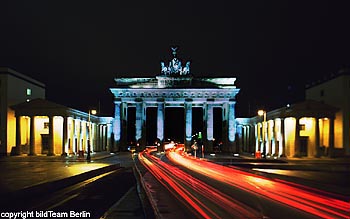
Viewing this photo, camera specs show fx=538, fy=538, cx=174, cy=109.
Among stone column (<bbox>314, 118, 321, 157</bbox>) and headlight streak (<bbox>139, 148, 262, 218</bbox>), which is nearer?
headlight streak (<bbox>139, 148, 262, 218</bbox>)

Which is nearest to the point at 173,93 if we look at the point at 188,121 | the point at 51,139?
the point at 188,121

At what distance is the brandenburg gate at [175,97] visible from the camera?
12088 cm

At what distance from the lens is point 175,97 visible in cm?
12225

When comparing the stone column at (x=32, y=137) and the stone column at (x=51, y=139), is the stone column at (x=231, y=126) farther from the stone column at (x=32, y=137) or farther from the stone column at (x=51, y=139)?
the stone column at (x=32, y=137)

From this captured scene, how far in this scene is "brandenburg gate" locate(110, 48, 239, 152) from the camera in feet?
397

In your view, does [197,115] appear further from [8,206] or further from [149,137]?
[8,206]

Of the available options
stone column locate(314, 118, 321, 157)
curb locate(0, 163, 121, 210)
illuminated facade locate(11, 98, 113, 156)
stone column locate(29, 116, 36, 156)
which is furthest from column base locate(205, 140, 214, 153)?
curb locate(0, 163, 121, 210)

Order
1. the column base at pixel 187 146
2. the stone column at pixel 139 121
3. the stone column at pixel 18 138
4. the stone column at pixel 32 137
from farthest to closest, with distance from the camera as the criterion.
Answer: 1. the stone column at pixel 139 121
2. the column base at pixel 187 146
3. the stone column at pixel 32 137
4. the stone column at pixel 18 138

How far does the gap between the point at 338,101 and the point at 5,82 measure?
52519mm

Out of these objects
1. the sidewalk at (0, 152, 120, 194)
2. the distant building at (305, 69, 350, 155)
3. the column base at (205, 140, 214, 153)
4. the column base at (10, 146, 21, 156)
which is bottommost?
the column base at (205, 140, 214, 153)

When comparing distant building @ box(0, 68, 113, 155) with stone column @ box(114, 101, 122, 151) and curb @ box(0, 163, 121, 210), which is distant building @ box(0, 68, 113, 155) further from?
curb @ box(0, 163, 121, 210)

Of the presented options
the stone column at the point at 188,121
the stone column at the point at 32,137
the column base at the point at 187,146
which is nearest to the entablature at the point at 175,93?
the stone column at the point at 188,121

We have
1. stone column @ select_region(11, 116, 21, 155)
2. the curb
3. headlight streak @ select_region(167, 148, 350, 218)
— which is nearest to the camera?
headlight streak @ select_region(167, 148, 350, 218)

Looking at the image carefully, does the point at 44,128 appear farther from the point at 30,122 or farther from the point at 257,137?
the point at 257,137
